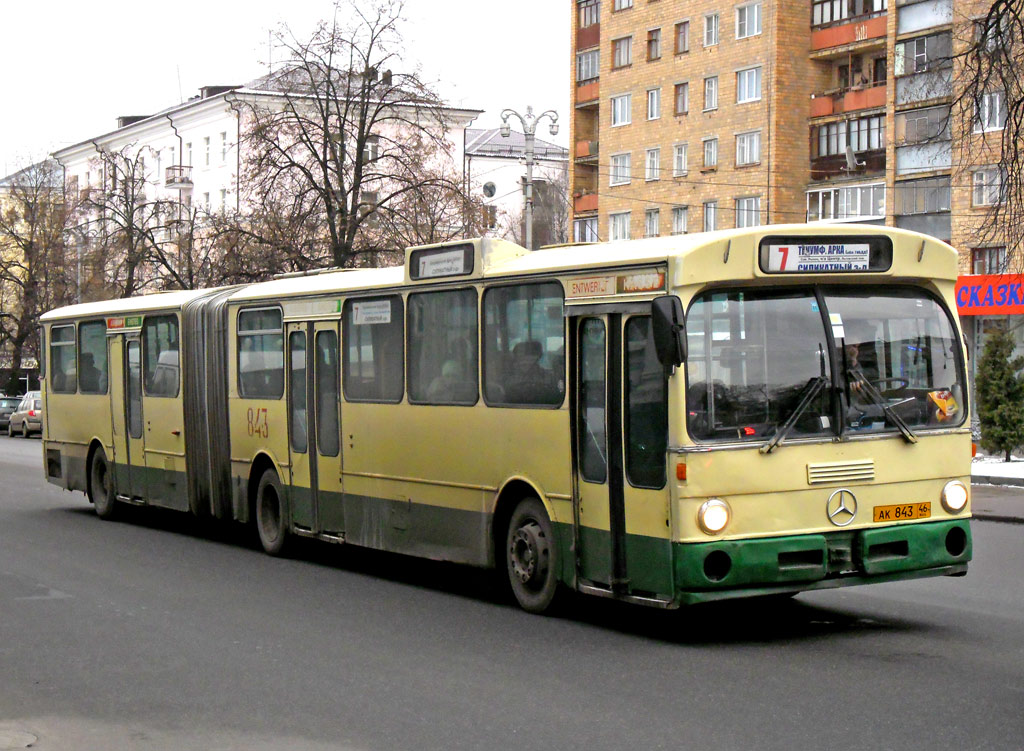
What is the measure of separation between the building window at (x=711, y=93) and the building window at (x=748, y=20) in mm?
2082

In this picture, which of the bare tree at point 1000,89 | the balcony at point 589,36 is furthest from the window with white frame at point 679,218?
the bare tree at point 1000,89

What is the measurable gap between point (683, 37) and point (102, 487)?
155 ft

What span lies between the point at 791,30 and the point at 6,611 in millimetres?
51014

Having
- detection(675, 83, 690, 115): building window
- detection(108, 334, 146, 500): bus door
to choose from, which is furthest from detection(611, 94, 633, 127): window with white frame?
detection(108, 334, 146, 500): bus door

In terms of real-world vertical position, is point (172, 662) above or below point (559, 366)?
below

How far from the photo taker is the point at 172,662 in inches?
369

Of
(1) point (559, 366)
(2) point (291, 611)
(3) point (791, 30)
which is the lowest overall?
(2) point (291, 611)

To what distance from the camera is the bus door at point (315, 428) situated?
46.9 ft

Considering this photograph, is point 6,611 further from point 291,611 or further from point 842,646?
point 842,646

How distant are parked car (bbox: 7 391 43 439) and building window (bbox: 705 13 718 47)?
30.1 m

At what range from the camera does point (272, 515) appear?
15.7 meters

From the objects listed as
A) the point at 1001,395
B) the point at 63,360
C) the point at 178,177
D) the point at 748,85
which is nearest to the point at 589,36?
the point at 748,85

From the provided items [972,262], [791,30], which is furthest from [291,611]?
[791,30]

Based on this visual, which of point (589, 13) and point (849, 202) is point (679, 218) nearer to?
point (849, 202)
